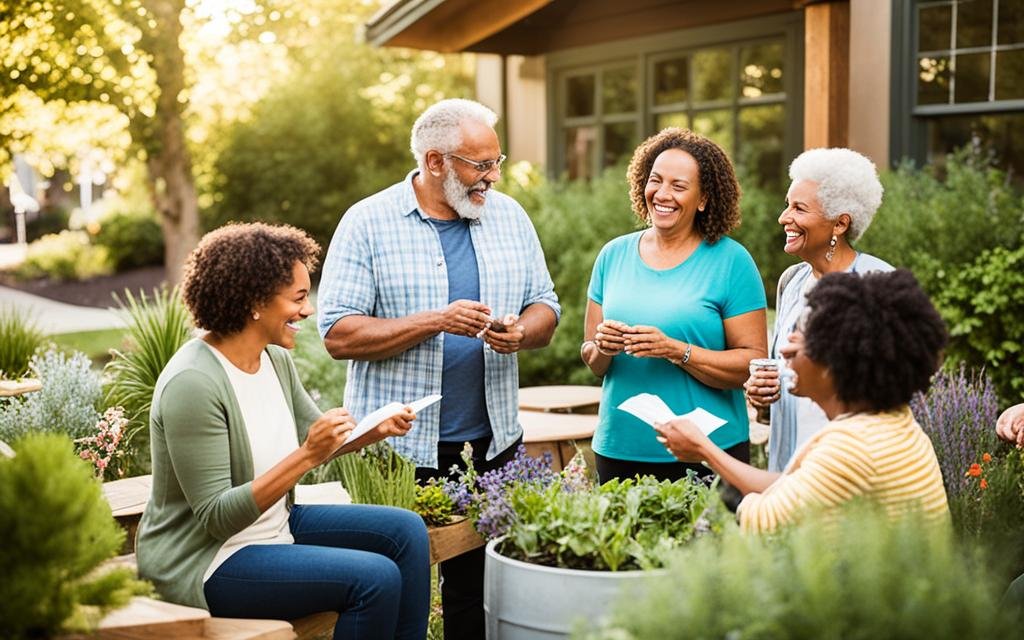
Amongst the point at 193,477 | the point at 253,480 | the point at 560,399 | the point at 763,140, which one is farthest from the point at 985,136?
the point at 193,477

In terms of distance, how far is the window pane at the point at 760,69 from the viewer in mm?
9797

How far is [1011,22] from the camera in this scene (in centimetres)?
751

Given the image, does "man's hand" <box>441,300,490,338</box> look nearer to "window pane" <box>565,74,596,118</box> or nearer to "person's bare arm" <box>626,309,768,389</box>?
"person's bare arm" <box>626,309,768,389</box>

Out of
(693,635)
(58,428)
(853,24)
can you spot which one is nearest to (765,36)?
(853,24)

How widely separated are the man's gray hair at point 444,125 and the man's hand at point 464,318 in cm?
55

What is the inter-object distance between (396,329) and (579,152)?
892cm

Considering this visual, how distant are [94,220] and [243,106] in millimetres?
7950

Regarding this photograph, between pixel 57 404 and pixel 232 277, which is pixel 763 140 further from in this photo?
pixel 232 277

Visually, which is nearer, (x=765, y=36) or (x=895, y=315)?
(x=895, y=315)

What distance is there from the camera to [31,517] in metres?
2.26

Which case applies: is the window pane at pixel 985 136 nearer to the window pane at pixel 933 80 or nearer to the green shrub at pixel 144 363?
the window pane at pixel 933 80

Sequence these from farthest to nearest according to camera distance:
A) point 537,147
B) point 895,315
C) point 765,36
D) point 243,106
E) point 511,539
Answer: point 243,106 < point 537,147 < point 765,36 < point 511,539 < point 895,315

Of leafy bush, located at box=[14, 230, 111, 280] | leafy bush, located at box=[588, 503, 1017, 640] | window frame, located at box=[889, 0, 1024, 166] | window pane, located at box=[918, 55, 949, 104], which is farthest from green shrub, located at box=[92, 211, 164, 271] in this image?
leafy bush, located at box=[588, 503, 1017, 640]

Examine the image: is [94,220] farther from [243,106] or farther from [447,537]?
[447,537]
